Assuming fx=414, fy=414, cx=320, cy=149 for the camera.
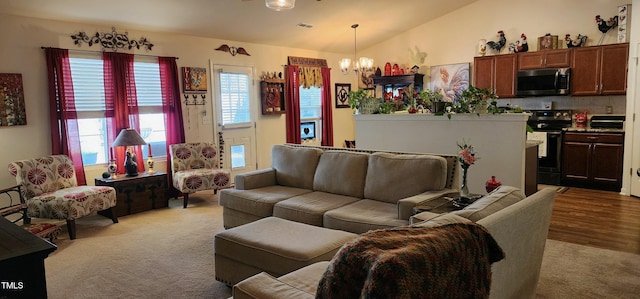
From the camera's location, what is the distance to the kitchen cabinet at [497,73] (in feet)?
22.9

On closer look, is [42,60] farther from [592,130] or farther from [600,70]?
[600,70]

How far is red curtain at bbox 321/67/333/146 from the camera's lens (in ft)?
27.4

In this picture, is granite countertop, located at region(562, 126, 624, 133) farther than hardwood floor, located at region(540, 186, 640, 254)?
Yes

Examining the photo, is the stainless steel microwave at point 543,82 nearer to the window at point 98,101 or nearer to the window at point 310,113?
the window at point 310,113

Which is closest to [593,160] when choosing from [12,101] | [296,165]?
[296,165]

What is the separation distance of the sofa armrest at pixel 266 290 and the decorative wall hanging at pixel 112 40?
14.8ft

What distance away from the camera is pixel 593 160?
20.1 ft

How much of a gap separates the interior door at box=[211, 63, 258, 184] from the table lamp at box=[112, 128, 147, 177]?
1513 millimetres

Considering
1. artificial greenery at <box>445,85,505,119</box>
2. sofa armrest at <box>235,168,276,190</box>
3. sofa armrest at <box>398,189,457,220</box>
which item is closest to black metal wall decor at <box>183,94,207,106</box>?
sofa armrest at <box>235,168,276,190</box>

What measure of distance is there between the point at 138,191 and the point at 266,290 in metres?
3.94

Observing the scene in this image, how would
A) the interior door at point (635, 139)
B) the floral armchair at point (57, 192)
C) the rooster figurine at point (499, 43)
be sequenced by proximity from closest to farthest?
the floral armchair at point (57, 192), the interior door at point (635, 139), the rooster figurine at point (499, 43)

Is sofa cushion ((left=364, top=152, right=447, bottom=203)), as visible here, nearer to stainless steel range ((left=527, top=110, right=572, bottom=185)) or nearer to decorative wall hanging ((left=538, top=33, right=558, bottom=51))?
stainless steel range ((left=527, top=110, right=572, bottom=185))

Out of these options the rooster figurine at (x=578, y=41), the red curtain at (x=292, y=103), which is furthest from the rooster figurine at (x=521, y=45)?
the red curtain at (x=292, y=103)

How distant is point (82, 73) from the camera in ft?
16.8
